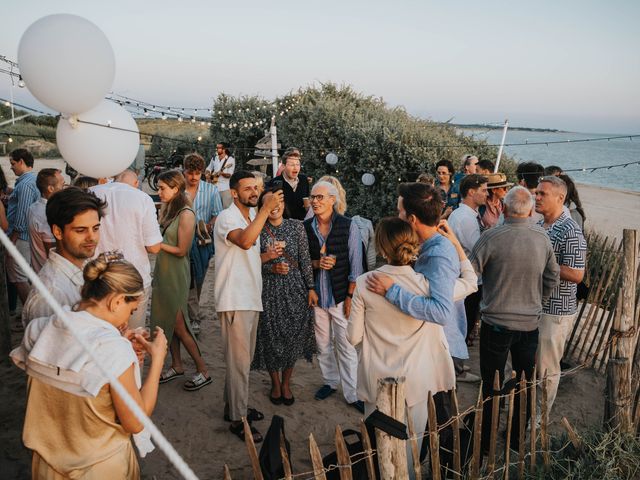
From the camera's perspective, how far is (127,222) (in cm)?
344

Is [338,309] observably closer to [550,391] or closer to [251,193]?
[251,193]

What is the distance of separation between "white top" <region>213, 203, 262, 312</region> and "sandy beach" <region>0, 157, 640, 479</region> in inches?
43.4

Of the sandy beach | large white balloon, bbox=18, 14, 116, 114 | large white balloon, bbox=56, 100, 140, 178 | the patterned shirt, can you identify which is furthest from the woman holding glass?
the patterned shirt

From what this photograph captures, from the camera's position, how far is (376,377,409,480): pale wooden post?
6.46 ft

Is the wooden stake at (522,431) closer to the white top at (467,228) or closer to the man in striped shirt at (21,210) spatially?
the white top at (467,228)

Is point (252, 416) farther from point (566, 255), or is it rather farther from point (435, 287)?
point (566, 255)

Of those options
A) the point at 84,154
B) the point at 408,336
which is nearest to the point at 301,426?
the point at 408,336

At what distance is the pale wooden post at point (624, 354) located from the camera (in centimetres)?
307

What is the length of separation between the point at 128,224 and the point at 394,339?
2.20 m

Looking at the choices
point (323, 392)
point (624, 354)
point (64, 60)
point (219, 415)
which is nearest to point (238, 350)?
point (219, 415)

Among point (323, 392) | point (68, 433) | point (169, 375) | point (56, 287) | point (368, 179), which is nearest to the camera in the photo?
point (68, 433)

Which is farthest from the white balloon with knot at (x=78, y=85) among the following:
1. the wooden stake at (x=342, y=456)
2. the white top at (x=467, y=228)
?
the white top at (x=467, y=228)

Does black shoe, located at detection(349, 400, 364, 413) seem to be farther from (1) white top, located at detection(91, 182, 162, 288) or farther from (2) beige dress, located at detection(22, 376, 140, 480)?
(2) beige dress, located at detection(22, 376, 140, 480)

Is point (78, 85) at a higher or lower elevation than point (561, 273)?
higher
